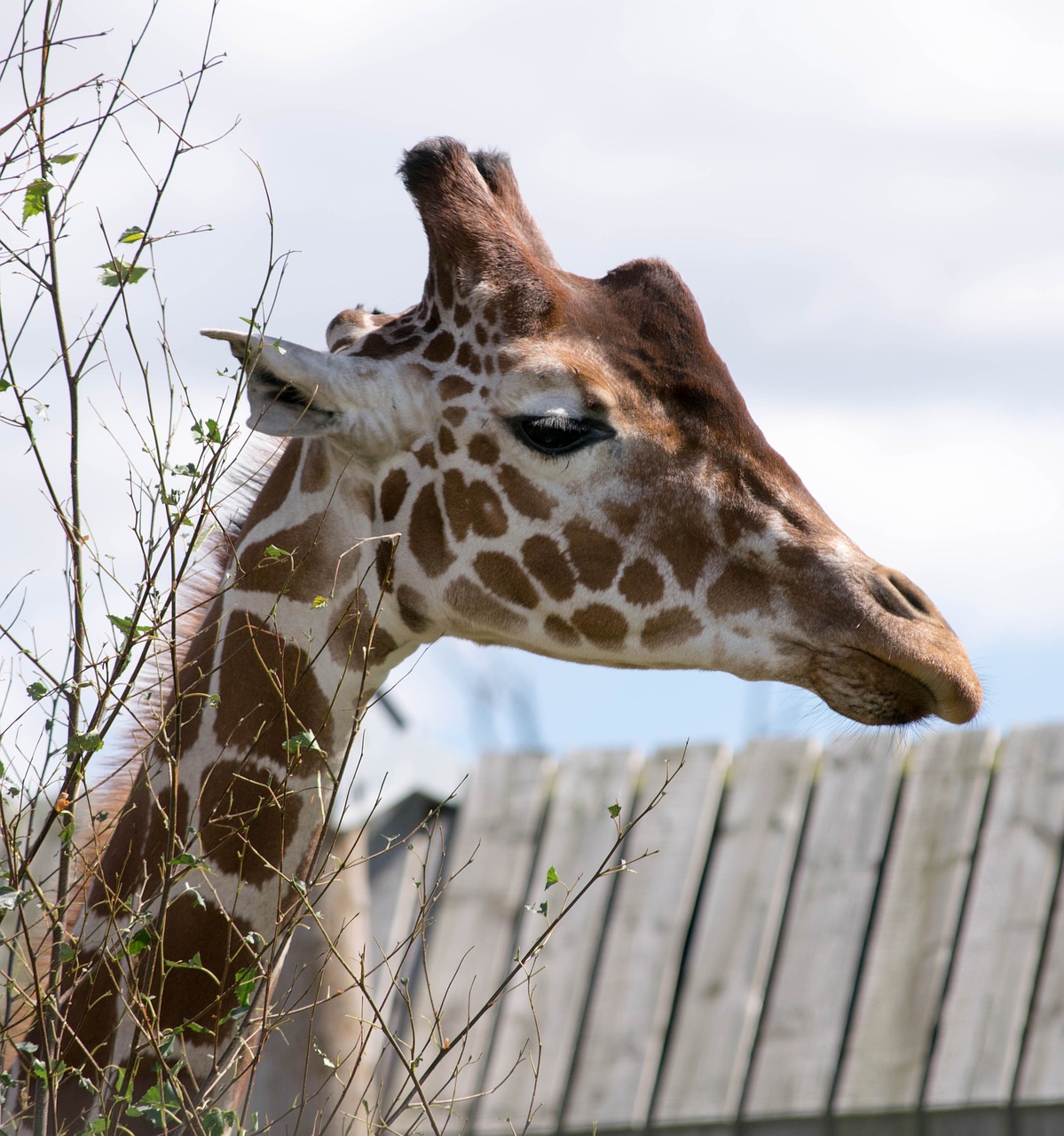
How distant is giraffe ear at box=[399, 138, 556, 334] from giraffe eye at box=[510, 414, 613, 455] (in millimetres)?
227

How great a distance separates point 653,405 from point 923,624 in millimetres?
698

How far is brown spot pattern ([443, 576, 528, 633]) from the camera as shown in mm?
3035

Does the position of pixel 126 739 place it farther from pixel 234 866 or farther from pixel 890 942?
pixel 890 942

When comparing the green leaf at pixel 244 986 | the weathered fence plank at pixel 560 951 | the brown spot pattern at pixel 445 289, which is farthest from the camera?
the weathered fence plank at pixel 560 951

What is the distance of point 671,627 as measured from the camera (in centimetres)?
299

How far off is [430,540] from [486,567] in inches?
5.1

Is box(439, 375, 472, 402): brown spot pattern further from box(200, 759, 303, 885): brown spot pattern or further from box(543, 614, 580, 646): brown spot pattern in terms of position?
box(200, 759, 303, 885): brown spot pattern

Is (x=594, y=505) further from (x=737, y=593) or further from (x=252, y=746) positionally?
(x=252, y=746)

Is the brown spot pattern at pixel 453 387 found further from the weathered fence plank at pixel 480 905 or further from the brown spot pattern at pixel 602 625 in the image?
the weathered fence plank at pixel 480 905

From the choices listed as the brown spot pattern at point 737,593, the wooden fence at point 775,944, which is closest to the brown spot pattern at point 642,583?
the brown spot pattern at point 737,593

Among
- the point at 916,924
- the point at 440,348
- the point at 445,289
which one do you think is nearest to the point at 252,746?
the point at 440,348

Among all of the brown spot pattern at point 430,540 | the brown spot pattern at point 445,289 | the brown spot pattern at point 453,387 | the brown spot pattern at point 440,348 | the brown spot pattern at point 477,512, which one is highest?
the brown spot pattern at point 445,289

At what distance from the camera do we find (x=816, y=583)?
2.90m

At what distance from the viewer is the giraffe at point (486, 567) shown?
112 inches
